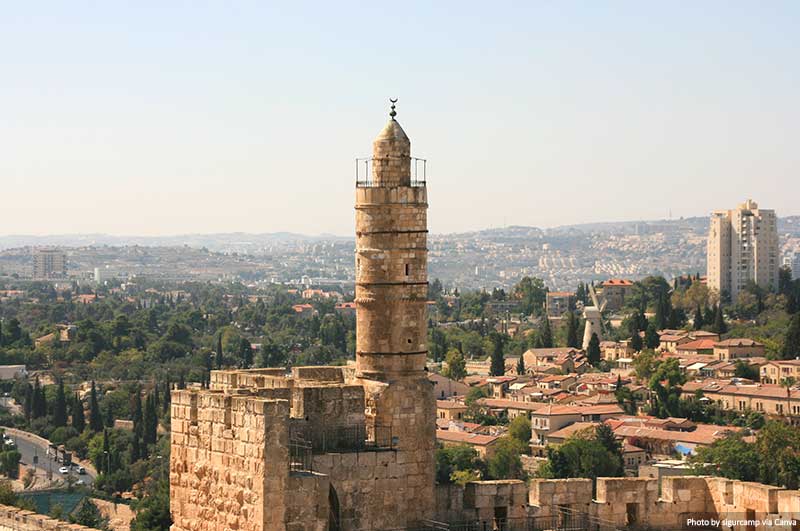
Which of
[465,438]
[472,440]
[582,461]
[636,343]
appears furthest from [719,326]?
[582,461]

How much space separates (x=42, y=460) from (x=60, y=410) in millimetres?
6924

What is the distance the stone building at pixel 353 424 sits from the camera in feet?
73.0

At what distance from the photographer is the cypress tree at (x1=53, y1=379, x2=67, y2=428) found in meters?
108

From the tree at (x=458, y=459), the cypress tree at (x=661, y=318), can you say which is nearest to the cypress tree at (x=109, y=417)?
the tree at (x=458, y=459)

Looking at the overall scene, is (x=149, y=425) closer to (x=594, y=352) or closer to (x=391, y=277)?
(x=594, y=352)

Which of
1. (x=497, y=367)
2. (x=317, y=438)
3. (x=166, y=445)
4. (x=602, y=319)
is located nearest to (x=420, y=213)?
(x=317, y=438)

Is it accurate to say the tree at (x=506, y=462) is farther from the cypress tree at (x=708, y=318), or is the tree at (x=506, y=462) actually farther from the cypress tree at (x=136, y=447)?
the cypress tree at (x=708, y=318)

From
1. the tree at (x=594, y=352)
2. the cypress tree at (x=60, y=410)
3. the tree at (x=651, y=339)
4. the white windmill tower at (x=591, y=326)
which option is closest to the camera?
the cypress tree at (x=60, y=410)

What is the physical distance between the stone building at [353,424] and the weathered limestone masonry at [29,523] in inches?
197

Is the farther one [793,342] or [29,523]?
[793,342]

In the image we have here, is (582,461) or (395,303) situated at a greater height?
(395,303)

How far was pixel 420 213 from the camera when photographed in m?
25.0

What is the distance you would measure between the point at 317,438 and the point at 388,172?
13.4 ft

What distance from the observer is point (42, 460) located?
10188 cm
